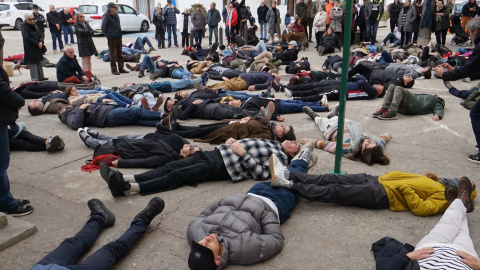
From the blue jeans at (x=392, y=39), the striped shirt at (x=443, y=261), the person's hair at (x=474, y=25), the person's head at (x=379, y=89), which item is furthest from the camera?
the blue jeans at (x=392, y=39)

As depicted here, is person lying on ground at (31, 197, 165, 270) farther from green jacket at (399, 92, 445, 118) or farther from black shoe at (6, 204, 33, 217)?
green jacket at (399, 92, 445, 118)

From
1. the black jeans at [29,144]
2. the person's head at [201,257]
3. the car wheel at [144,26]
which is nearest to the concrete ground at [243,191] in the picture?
the black jeans at [29,144]

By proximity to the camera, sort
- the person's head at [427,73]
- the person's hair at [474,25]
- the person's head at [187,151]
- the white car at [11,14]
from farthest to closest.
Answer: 1. the white car at [11,14]
2. the person's head at [427,73]
3. the person's hair at [474,25]
4. the person's head at [187,151]

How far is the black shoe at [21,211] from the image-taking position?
14.5ft

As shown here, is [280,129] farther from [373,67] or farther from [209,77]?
[209,77]

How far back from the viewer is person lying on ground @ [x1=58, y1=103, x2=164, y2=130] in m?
7.56

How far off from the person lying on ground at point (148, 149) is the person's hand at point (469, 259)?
3293mm

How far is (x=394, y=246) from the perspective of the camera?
11.8 ft

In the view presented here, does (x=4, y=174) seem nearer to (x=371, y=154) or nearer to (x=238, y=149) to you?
(x=238, y=149)

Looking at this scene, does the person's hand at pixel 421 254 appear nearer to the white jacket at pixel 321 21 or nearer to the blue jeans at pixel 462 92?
the blue jeans at pixel 462 92

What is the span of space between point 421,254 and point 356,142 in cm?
268

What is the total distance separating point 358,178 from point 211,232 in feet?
6.50

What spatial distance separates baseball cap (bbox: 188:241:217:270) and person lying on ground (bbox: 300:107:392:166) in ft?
9.98

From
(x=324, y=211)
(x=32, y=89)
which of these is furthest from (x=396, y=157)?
(x=32, y=89)
